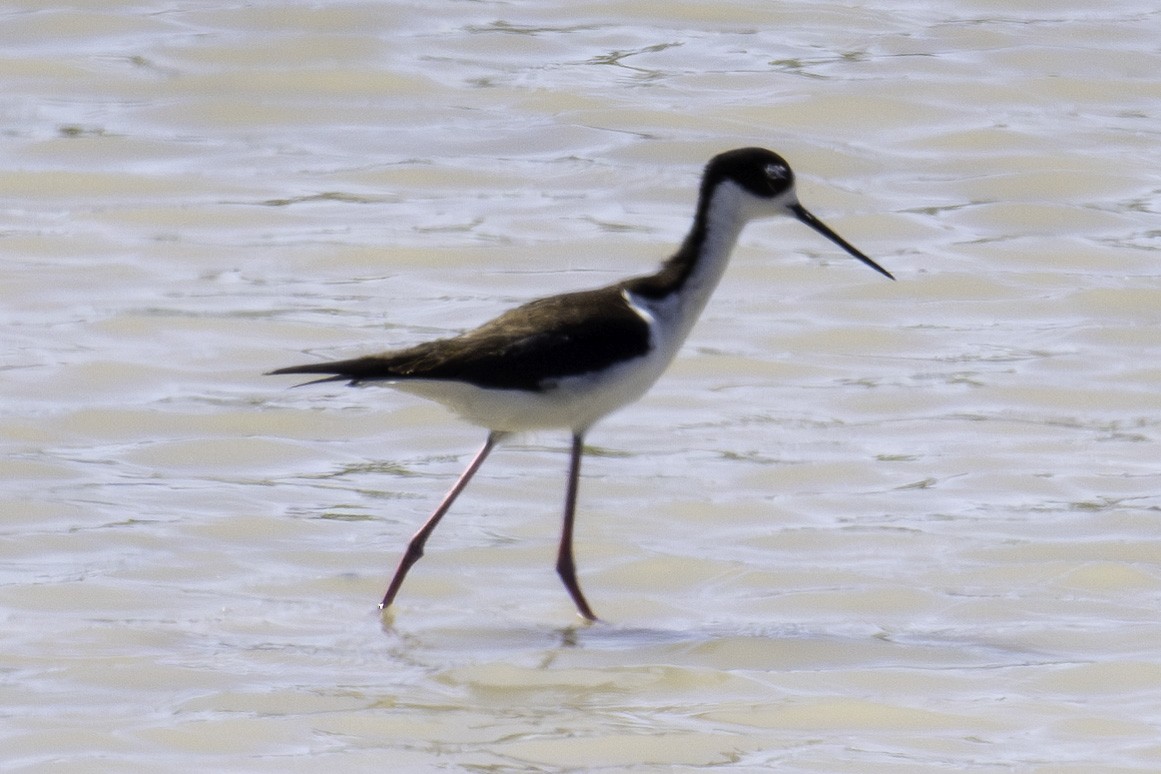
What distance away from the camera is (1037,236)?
36.2 ft

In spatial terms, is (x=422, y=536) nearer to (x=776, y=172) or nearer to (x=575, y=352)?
(x=575, y=352)

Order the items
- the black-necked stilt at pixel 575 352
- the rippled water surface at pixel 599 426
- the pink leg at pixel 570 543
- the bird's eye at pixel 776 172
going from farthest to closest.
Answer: the bird's eye at pixel 776 172
the pink leg at pixel 570 543
the black-necked stilt at pixel 575 352
the rippled water surface at pixel 599 426

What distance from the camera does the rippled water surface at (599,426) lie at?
5.94 meters

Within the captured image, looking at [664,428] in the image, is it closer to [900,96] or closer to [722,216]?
[722,216]

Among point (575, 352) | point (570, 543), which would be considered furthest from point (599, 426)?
point (575, 352)

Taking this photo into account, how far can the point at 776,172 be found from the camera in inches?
281

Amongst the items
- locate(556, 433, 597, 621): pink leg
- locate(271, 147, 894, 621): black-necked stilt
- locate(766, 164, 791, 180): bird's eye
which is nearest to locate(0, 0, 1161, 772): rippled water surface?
locate(556, 433, 597, 621): pink leg

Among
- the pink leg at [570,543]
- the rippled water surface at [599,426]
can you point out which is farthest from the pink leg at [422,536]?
the pink leg at [570,543]

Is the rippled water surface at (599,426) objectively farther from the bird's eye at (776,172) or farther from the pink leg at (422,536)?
the bird's eye at (776,172)

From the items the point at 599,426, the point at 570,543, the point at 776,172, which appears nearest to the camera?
the point at 570,543

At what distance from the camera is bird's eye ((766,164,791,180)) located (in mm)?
7098

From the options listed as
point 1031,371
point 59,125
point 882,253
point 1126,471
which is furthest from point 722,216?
point 59,125

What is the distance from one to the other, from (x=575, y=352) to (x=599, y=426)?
2.19 meters

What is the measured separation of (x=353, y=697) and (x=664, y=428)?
299 cm
